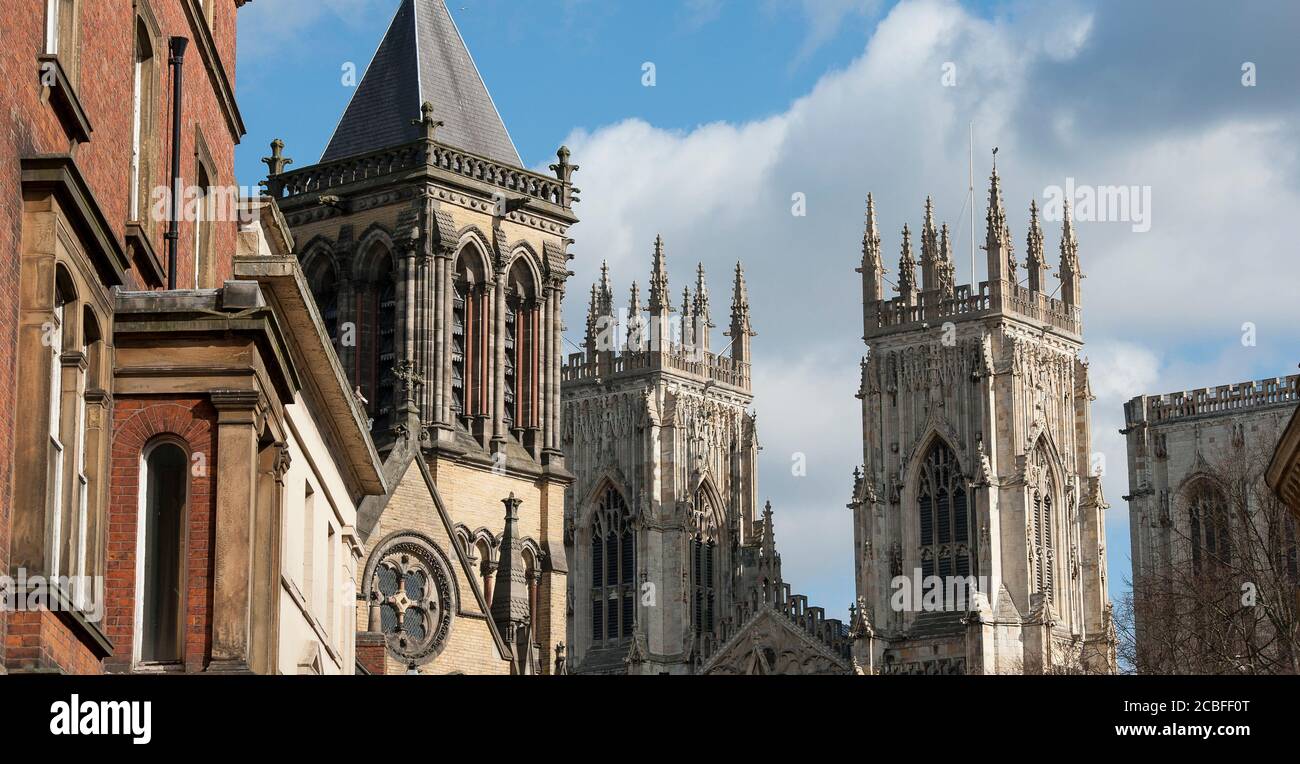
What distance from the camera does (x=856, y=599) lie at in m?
101

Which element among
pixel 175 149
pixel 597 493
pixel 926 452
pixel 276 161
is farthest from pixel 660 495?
pixel 175 149

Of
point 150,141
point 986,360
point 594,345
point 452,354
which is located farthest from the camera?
point 594,345

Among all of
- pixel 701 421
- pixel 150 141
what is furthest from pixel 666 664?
pixel 150 141

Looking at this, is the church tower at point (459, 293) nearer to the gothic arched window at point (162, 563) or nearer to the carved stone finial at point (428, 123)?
the carved stone finial at point (428, 123)

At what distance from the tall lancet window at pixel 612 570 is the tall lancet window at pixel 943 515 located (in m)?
17.0

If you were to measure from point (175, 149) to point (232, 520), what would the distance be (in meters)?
4.26

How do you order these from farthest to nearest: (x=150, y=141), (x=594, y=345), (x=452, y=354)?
(x=594, y=345), (x=452, y=354), (x=150, y=141)

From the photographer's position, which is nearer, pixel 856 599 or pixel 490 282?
pixel 490 282

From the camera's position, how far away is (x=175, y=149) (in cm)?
2331

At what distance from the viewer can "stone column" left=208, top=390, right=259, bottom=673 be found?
20.4m

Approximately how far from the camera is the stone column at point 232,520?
20.4 metres

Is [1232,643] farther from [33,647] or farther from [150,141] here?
[33,647]

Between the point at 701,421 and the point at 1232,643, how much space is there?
230 ft

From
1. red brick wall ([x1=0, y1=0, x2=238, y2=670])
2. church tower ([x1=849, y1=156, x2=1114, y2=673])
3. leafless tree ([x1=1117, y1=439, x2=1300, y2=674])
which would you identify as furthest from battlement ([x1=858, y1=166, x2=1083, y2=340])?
red brick wall ([x1=0, y1=0, x2=238, y2=670])
